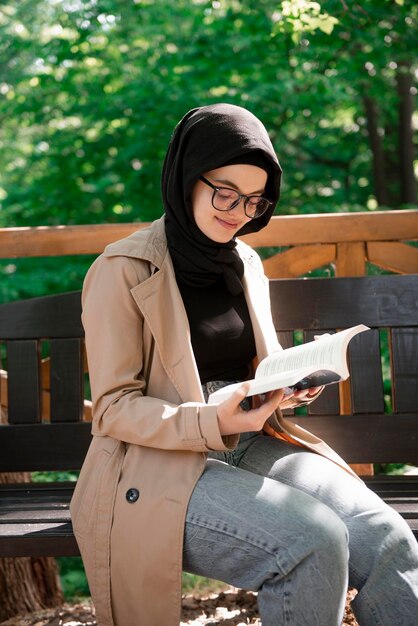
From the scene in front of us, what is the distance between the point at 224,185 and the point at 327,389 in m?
1.17

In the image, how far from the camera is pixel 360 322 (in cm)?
338

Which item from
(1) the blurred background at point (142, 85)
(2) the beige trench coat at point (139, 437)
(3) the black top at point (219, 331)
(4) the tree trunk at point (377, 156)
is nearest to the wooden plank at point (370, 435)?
(3) the black top at point (219, 331)

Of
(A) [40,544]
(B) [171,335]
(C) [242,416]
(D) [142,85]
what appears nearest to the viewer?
(C) [242,416]

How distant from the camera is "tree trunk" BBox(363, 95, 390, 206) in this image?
9297 mm

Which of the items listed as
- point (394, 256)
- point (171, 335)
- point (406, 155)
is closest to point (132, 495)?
point (171, 335)

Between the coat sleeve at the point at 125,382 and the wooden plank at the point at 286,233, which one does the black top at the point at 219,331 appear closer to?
the coat sleeve at the point at 125,382

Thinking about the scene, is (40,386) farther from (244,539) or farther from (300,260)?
(244,539)

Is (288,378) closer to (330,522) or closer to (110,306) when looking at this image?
(330,522)

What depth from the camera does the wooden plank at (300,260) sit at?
373 cm

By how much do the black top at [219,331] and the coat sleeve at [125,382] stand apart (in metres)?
0.21

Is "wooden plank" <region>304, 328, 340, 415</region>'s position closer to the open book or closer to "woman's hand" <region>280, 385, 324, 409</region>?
"woman's hand" <region>280, 385, 324, 409</region>

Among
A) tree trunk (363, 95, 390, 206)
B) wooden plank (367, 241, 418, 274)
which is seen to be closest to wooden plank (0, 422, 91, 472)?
wooden plank (367, 241, 418, 274)

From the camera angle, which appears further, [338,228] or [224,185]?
[338,228]

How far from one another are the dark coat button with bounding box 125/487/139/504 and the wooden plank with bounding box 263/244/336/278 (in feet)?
5.45
